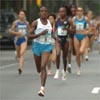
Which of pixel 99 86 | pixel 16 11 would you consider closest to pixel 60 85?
pixel 99 86

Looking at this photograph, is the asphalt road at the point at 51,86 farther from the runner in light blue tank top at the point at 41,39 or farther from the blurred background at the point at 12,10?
the blurred background at the point at 12,10

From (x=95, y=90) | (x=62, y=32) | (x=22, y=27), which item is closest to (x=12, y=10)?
(x=22, y=27)

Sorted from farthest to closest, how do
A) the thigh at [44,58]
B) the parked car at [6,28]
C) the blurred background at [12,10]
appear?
the blurred background at [12,10]
the parked car at [6,28]
the thigh at [44,58]

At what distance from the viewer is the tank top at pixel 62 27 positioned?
1658 cm

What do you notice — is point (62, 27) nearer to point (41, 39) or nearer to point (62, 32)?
point (62, 32)

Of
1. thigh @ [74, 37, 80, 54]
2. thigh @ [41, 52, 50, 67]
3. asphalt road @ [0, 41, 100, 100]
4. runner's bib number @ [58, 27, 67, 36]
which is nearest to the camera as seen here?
thigh @ [41, 52, 50, 67]

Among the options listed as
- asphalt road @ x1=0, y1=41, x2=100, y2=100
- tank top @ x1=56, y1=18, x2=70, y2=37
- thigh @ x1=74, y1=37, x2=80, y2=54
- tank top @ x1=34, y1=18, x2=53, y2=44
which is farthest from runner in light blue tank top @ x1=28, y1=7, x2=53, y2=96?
thigh @ x1=74, y1=37, x2=80, y2=54

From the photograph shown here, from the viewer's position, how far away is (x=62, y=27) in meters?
16.6

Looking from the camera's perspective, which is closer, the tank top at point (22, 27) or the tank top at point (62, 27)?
the tank top at point (62, 27)

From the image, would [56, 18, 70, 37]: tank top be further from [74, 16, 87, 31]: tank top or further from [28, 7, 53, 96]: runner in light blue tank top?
[28, 7, 53, 96]: runner in light blue tank top

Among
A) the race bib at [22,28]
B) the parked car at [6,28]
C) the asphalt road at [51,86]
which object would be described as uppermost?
the race bib at [22,28]

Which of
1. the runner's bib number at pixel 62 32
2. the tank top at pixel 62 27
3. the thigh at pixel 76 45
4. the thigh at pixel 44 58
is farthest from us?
the thigh at pixel 76 45

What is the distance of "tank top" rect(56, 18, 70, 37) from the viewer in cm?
1658

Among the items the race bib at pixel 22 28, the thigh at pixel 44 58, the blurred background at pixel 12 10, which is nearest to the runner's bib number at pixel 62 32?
the race bib at pixel 22 28
